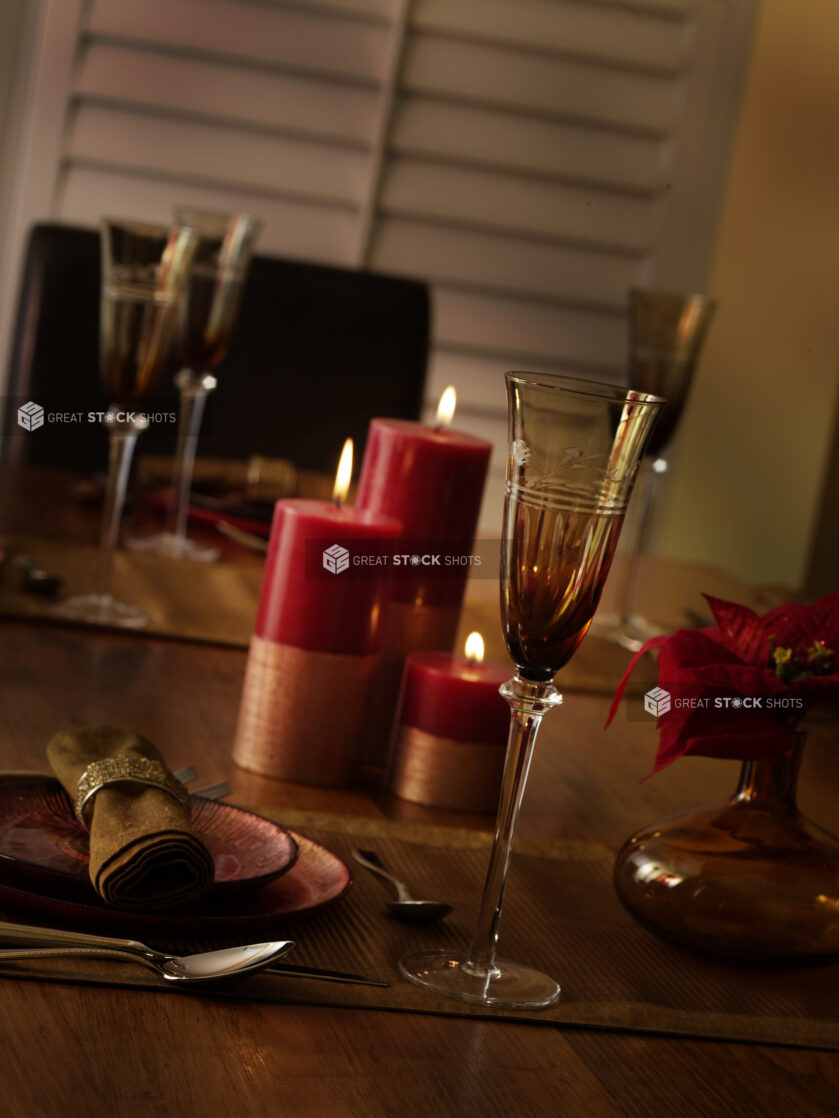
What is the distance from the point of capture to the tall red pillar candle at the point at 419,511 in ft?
2.71

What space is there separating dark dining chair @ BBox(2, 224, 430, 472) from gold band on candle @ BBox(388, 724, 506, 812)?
4.12ft

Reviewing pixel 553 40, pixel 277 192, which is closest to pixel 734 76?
pixel 553 40

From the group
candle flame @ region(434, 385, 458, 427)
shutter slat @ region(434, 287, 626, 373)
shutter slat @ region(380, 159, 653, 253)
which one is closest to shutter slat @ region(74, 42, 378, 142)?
shutter slat @ region(380, 159, 653, 253)

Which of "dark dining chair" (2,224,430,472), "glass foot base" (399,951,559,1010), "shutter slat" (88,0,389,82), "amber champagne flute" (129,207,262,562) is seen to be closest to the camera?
"glass foot base" (399,951,559,1010)

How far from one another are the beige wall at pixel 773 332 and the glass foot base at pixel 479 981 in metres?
2.37

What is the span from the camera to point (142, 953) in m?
0.53

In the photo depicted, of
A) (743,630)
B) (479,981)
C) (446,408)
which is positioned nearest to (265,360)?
(446,408)

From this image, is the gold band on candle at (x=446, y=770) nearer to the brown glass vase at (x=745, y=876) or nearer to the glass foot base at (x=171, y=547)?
the brown glass vase at (x=745, y=876)

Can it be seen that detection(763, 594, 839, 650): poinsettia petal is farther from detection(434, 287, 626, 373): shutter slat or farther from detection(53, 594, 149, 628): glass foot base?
detection(434, 287, 626, 373): shutter slat

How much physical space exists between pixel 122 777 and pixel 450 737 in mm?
243

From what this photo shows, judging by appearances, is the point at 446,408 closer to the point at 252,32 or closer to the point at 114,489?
the point at 114,489

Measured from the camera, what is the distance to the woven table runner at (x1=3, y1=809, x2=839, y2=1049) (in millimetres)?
543
